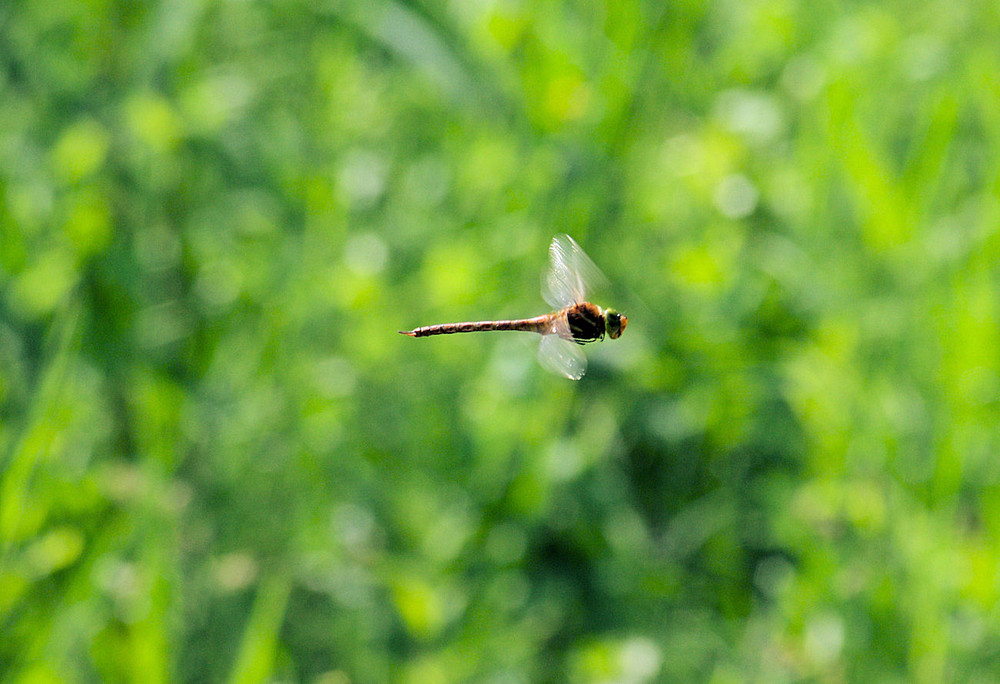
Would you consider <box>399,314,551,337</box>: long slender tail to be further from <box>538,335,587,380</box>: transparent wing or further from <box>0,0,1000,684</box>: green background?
<box>0,0,1000,684</box>: green background

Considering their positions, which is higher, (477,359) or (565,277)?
(565,277)

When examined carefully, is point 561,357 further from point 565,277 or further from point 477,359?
point 477,359

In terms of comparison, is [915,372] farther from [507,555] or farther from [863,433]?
[507,555]

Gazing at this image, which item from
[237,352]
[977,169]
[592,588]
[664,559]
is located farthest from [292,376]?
[977,169]

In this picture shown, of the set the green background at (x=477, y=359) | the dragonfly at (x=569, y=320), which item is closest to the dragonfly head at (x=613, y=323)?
the dragonfly at (x=569, y=320)

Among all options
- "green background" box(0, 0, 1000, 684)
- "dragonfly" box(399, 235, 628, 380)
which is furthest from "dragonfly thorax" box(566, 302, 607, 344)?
"green background" box(0, 0, 1000, 684)

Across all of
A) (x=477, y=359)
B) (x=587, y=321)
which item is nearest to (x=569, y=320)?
(x=587, y=321)

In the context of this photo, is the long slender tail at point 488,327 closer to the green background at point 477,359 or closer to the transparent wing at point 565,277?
the transparent wing at point 565,277
